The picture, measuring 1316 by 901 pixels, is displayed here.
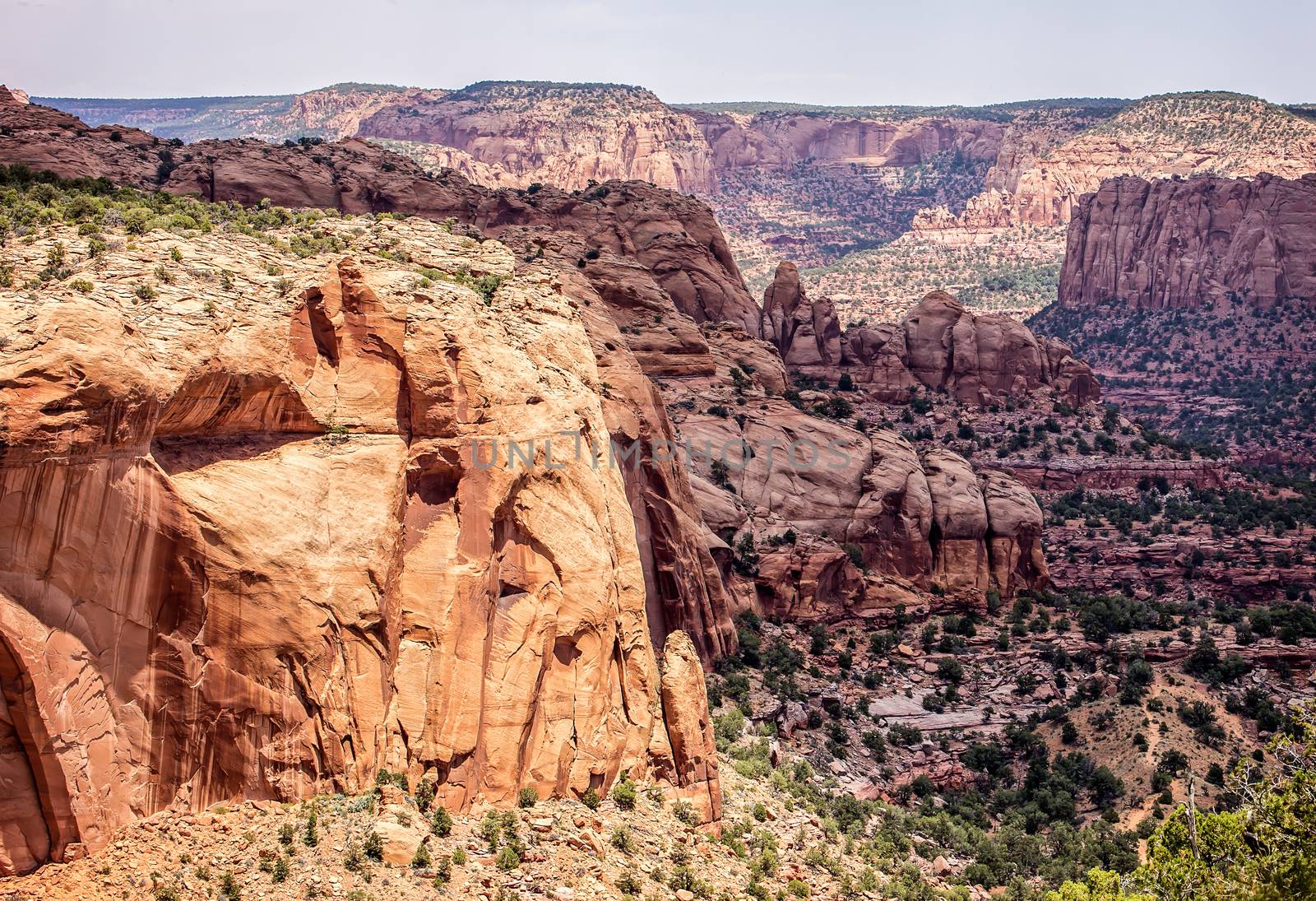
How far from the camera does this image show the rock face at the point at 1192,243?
171 m

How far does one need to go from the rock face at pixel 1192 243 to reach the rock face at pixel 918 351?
77.0m

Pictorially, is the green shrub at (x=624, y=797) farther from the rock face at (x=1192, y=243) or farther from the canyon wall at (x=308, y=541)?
the rock face at (x=1192, y=243)

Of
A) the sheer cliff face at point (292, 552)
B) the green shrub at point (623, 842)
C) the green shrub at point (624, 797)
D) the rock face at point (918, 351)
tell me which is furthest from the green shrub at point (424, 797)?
the rock face at point (918, 351)

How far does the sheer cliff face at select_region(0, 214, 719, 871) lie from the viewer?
2119cm

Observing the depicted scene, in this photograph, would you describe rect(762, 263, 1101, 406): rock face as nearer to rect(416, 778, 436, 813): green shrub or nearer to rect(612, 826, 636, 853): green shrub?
rect(612, 826, 636, 853): green shrub

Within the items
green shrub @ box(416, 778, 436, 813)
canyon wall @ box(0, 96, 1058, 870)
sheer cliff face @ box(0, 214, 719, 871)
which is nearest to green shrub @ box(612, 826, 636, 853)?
sheer cliff face @ box(0, 214, 719, 871)

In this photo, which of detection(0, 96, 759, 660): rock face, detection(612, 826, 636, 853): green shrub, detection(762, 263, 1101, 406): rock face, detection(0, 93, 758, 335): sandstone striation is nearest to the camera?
detection(612, 826, 636, 853): green shrub

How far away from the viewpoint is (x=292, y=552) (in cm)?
2452

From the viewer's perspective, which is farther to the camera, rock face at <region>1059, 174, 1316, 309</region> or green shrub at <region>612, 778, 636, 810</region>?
rock face at <region>1059, 174, 1316, 309</region>

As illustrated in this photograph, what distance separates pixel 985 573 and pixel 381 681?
5621cm

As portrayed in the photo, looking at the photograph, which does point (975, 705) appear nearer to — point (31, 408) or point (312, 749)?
point (312, 749)

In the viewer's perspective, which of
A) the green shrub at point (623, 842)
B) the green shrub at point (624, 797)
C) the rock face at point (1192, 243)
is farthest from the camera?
the rock face at point (1192, 243)

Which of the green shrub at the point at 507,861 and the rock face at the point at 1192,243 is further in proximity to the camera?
the rock face at the point at 1192,243

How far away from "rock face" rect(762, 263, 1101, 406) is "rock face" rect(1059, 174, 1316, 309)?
253ft
